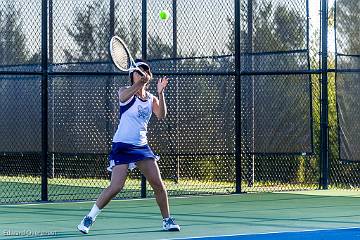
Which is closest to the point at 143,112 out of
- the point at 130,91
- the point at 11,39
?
the point at 130,91

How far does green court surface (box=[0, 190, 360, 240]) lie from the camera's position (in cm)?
909

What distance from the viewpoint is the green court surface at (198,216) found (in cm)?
909

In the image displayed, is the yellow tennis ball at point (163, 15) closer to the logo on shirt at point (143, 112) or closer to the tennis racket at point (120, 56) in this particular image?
the tennis racket at point (120, 56)

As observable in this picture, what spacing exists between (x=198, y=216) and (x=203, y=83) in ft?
11.5

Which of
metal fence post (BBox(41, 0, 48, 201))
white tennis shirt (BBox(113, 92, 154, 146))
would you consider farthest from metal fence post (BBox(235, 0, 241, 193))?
white tennis shirt (BBox(113, 92, 154, 146))

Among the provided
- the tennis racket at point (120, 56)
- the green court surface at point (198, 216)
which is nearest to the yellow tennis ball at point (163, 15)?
the green court surface at point (198, 216)

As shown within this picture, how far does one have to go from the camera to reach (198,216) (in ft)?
34.7

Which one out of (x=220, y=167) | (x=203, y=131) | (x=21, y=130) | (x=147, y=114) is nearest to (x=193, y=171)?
(x=220, y=167)

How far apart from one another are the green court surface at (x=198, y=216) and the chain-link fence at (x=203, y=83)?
35.9 inches

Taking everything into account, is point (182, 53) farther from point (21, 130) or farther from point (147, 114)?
point (147, 114)

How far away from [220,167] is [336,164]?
5.78ft

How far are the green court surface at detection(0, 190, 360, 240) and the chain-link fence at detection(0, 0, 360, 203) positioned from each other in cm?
91

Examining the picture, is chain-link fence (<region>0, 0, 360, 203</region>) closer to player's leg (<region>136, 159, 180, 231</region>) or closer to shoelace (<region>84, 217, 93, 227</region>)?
player's leg (<region>136, 159, 180, 231</region>)

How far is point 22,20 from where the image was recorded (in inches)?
564
